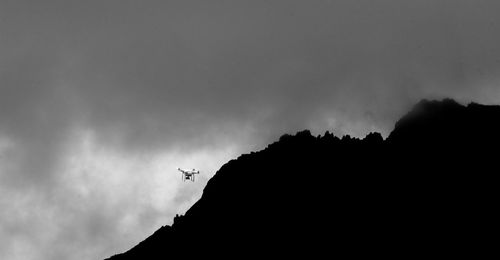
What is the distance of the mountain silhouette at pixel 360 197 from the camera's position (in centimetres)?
11975

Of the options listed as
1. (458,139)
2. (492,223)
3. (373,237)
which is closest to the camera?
(492,223)

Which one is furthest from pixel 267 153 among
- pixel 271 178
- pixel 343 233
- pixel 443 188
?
pixel 443 188

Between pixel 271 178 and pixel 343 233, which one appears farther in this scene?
pixel 271 178

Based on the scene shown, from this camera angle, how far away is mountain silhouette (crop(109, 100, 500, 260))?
120 m

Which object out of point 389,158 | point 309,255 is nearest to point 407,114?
point 389,158

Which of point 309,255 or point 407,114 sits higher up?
point 407,114

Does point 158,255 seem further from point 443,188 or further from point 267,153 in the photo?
point 443,188

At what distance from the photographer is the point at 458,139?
5320 inches

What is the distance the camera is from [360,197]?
133m

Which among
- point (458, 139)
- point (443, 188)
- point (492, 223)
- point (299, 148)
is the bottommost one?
point (492, 223)

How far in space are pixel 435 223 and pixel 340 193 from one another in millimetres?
24387

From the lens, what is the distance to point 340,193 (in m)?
136

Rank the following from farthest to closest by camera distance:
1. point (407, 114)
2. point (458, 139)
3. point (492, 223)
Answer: point (407, 114) < point (458, 139) < point (492, 223)

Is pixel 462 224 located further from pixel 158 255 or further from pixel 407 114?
pixel 158 255
